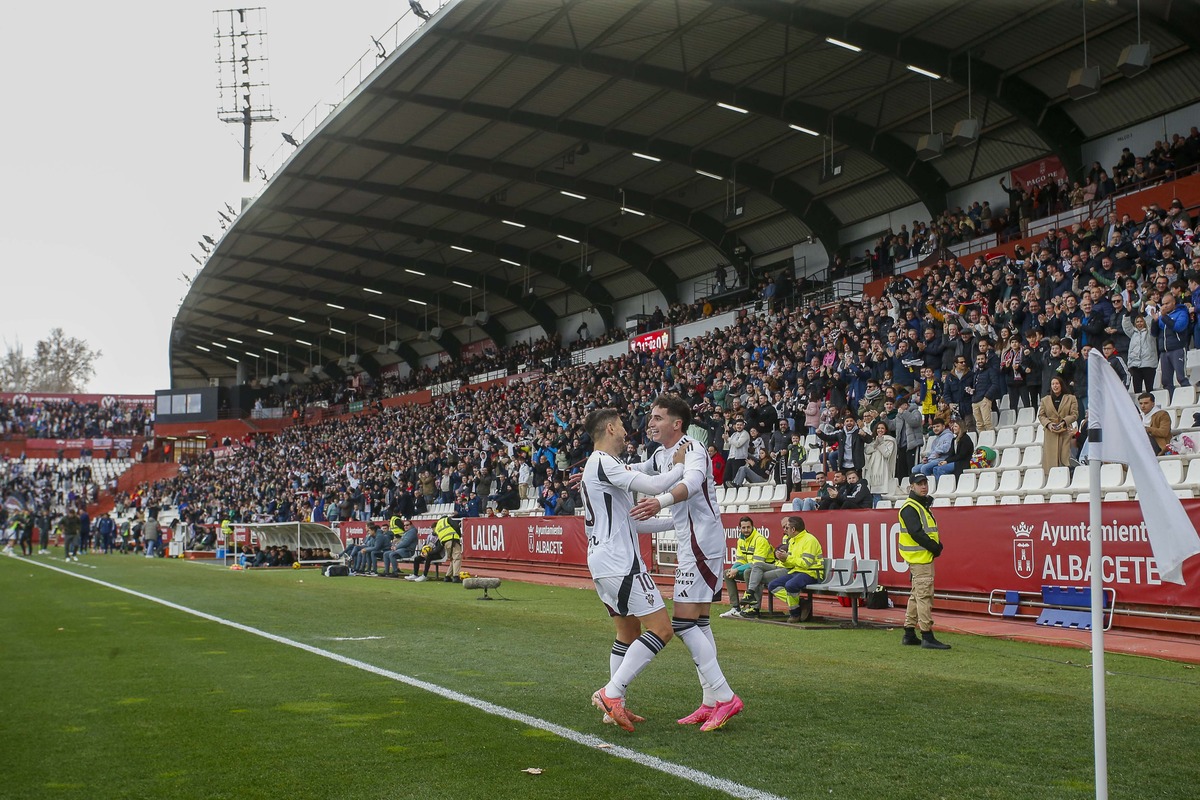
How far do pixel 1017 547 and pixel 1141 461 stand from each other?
1020 cm

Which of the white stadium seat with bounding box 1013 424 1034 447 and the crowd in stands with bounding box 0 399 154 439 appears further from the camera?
the crowd in stands with bounding box 0 399 154 439

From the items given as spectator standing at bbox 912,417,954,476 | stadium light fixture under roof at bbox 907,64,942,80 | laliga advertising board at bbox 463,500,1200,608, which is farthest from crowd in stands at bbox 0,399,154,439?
spectator standing at bbox 912,417,954,476

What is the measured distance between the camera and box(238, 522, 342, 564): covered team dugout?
3281 cm

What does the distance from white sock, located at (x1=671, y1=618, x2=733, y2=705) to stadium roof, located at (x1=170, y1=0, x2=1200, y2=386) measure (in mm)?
20114

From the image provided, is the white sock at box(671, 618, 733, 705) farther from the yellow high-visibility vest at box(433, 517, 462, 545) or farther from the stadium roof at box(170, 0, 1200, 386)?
the stadium roof at box(170, 0, 1200, 386)

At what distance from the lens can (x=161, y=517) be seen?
56406mm

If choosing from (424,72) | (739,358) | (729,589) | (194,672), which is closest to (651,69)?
(424,72)

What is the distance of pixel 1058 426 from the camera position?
51.5 feet

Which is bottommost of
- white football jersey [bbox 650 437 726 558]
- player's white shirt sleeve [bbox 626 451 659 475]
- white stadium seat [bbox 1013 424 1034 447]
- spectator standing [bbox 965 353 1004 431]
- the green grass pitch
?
the green grass pitch

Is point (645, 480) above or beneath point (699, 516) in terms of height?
above

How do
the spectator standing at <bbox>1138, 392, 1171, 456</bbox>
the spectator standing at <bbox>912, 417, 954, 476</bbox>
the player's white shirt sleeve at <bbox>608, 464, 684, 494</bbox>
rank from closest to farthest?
1. the player's white shirt sleeve at <bbox>608, 464, 684, 494</bbox>
2. the spectator standing at <bbox>1138, 392, 1171, 456</bbox>
3. the spectator standing at <bbox>912, 417, 954, 476</bbox>

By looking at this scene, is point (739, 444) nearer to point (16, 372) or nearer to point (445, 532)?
point (445, 532)

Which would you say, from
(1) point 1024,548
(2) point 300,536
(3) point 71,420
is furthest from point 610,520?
(3) point 71,420

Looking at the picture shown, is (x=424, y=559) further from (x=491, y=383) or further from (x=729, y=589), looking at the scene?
(x=491, y=383)
